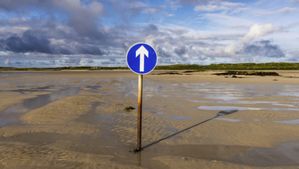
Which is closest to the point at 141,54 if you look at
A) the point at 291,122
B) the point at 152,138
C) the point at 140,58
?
the point at 140,58

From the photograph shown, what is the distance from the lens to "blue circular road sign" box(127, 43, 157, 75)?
22.3ft

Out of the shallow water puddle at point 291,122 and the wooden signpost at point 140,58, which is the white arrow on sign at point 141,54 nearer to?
the wooden signpost at point 140,58

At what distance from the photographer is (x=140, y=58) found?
6844 mm

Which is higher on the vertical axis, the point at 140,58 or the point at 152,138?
the point at 140,58

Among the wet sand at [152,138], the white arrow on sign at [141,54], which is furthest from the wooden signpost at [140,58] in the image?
the wet sand at [152,138]

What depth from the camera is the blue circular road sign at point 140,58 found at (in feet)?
22.3

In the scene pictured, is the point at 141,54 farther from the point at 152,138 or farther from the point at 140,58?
the point at 152,138

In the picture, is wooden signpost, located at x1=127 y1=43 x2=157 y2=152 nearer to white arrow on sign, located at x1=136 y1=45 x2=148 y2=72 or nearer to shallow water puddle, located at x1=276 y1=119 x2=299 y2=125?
white arrow on sign, located at x1=136 y1=45 x2=148 y2=72

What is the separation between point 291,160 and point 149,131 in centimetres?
431

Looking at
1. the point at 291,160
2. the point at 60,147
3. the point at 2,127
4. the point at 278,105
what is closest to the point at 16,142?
the point at 60,147

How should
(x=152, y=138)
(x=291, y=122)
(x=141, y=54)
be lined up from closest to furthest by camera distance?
1. (x=141, y=54)
2. (x=152, y=138)
3. (x=291, y=122)

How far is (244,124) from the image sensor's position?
427 inches

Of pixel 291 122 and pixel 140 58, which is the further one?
pixel 291 122

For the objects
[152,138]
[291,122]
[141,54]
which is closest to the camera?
[141,54]
